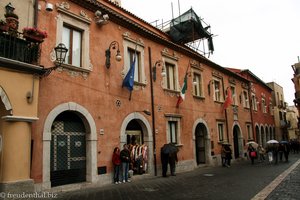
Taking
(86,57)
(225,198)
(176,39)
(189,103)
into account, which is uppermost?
(176,39)

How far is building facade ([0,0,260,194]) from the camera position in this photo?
A: 933 centimetres

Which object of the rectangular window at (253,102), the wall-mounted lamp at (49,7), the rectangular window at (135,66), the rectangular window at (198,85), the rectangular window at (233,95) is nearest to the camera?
the wall-mounted lamp at (49,7)

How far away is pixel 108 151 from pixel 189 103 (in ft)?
24.7

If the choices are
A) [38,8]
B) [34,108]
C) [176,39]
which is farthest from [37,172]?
[176,39]

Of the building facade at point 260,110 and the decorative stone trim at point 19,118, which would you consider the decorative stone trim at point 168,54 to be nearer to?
the decorative stone trim at point 19,118

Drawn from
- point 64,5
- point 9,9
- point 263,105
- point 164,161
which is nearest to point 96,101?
point 64,5

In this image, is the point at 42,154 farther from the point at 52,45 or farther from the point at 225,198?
the point at 225,198

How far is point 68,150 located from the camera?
10.7 metres

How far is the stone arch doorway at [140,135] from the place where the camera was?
1340 cm

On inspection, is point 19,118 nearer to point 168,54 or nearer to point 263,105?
point 168,54

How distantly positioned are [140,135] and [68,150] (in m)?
4.39

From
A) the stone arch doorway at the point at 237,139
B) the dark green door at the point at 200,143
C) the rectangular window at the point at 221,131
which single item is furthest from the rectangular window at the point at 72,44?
the stone arch doorway at the point at 237,139

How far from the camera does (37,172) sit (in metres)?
9.12

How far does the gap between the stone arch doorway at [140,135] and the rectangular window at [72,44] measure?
11.4 ft
